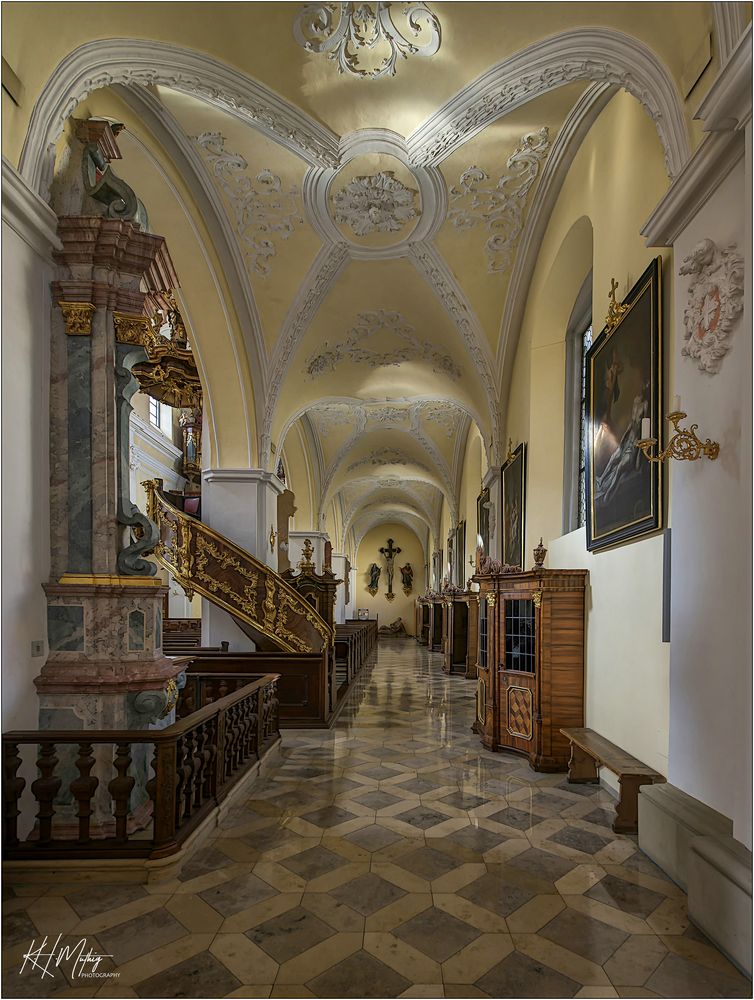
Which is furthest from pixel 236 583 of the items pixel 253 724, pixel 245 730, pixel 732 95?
pixel 732 95

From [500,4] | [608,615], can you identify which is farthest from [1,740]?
[500,4]

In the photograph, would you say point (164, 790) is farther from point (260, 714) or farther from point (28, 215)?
point (28, 215)

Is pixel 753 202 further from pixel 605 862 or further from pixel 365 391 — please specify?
pixel 365 391

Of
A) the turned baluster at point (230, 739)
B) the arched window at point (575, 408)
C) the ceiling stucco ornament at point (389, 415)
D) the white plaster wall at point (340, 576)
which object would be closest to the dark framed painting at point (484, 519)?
the ceiling stucco ornament at point (389, 415)

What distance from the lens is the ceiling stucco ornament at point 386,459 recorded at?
2061 cm

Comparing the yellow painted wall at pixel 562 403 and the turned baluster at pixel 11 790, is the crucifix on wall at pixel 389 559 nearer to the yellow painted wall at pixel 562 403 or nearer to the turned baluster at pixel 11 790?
the yellow painted wall at pixel 562 403

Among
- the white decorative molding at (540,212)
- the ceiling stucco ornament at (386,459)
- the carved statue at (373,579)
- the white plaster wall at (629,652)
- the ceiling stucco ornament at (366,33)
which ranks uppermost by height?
the ceiling stucco ornament at (366,33)

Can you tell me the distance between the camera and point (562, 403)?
8.72 meters

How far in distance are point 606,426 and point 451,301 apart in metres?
4.73

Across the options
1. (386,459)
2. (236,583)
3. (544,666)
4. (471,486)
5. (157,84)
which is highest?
(157,84)

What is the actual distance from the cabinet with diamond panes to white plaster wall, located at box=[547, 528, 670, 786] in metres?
0.15

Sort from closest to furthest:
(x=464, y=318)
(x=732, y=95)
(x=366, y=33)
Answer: (x=732, y=95) → (x=366, y=33) → (x=464, y=318)

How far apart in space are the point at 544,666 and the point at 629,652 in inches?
58.0

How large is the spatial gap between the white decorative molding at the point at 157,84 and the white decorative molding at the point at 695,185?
12.6ft
